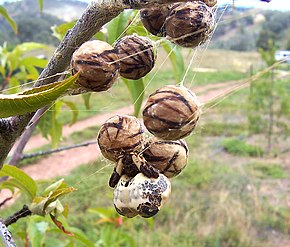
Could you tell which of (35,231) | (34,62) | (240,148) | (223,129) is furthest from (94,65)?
(223,129)

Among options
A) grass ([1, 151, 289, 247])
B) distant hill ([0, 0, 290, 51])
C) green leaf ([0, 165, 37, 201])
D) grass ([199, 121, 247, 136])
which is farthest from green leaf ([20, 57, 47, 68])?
distant hill ([0, 0, 290, 51])

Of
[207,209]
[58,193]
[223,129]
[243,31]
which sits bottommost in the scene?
[243,31]

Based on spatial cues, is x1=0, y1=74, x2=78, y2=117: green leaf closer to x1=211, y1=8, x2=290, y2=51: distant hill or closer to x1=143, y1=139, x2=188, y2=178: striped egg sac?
x1=143, y1=139, x2=188, y2=178: striped egg sac

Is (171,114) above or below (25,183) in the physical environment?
above

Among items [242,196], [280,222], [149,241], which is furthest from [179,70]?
[242,196]

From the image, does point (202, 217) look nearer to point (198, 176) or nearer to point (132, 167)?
point (198, 176)

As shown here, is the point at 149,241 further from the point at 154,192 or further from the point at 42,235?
the point at 154,192
